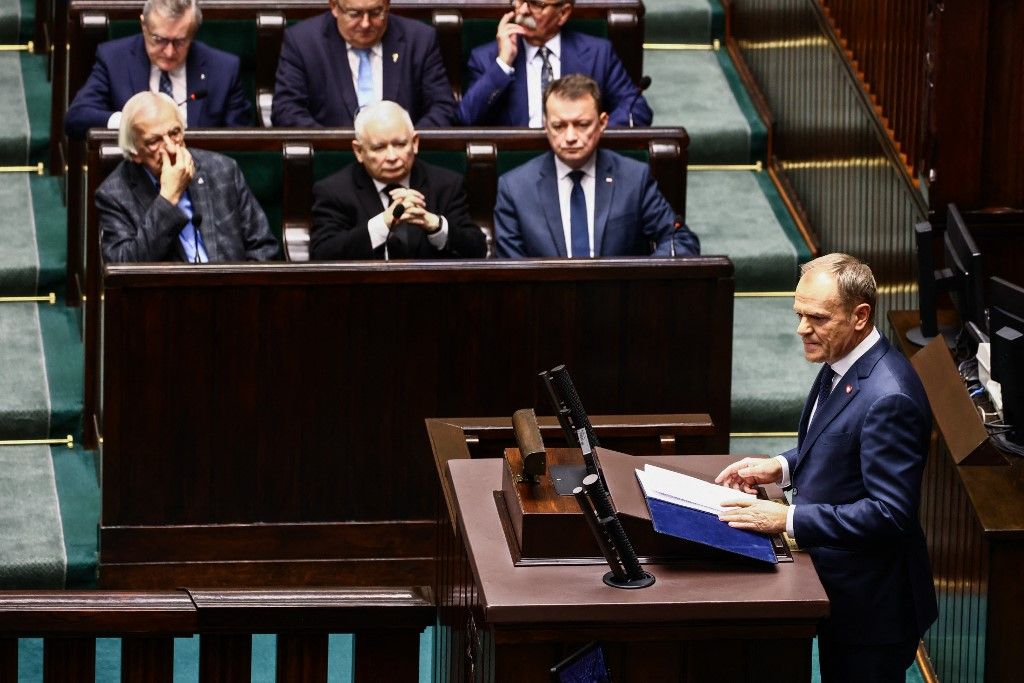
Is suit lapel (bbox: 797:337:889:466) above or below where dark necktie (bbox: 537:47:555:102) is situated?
below

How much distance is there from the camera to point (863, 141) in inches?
199

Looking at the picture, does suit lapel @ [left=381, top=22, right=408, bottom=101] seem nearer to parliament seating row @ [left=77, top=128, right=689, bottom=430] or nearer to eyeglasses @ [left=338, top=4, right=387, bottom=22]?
eyeglasses @ [left=338, top=4, right=387, bottom=22]

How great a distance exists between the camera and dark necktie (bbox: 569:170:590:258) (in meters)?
4.34

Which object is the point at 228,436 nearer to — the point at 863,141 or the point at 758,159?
the point at 863,141

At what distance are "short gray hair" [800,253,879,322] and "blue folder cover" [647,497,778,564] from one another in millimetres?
399

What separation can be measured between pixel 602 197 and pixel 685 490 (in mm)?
→ 2024

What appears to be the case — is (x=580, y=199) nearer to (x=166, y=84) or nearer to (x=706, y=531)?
(x=166, y=84)

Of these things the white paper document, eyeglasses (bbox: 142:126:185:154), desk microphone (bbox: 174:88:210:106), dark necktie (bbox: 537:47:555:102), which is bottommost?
the white paper document

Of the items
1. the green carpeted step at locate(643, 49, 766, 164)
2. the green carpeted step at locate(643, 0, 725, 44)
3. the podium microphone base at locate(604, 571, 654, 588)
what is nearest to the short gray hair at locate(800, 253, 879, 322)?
the podium microphone base at locate(604, 571, 654, 588)

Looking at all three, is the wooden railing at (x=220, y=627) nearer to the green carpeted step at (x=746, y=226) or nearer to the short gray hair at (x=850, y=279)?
the short gray hair at (x=850, y=279)

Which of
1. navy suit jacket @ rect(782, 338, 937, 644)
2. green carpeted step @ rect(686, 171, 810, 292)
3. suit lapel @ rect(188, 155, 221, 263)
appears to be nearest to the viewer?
navy suit jacket @ rect(782, 338, 937, 644)

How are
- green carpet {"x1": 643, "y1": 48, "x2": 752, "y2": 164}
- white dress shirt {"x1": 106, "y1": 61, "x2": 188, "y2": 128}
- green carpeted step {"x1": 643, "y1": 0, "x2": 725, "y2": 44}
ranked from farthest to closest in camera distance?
1. green carpeted step {"x1": 643, "y1": 0, "x2": 725, "y2": 44}
2. green carpet {"x1": 643, "y1": 48, "x2": 752, "y2": 164}
3. white dress shirt {"x1": 106, "y1": 61, "x2": 188, "y2": 128}

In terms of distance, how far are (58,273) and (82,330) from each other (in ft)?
0.80

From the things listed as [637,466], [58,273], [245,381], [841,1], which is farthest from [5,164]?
[637,466]
